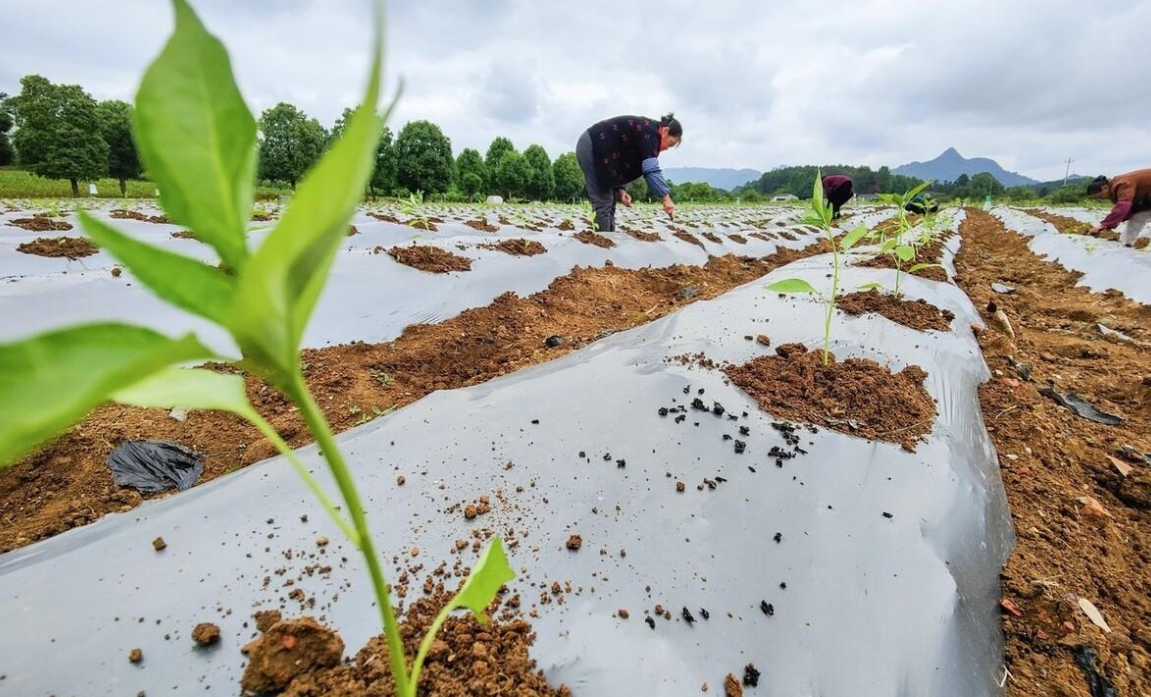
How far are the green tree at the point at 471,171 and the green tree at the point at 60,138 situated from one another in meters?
18.8

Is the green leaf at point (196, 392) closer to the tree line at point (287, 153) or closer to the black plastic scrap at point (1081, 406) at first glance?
the black plastic scrap at point (1081, 406)

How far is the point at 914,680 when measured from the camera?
1081 mm

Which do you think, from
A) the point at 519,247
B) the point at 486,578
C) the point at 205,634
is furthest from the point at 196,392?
the point at 519,247

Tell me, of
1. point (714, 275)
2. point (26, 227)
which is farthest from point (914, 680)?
point (26, 227)

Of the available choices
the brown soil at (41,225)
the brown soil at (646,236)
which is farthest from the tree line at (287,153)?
the brown soil at (646,236)

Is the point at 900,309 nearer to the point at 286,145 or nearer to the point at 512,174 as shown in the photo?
the point at 286,145

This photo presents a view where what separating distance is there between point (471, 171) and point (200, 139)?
38.9 meters

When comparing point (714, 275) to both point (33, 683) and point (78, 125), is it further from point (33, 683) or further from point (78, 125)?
point (78, 125)

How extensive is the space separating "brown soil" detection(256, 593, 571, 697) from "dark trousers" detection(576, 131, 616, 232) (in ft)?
21.3

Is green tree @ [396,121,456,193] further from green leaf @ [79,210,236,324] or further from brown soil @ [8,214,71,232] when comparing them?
green leaf @ [79,210,236,324]

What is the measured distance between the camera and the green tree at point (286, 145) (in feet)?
85.7

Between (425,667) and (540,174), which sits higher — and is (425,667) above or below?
below

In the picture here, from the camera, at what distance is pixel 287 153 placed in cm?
2702

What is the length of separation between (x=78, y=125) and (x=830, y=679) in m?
27.8
